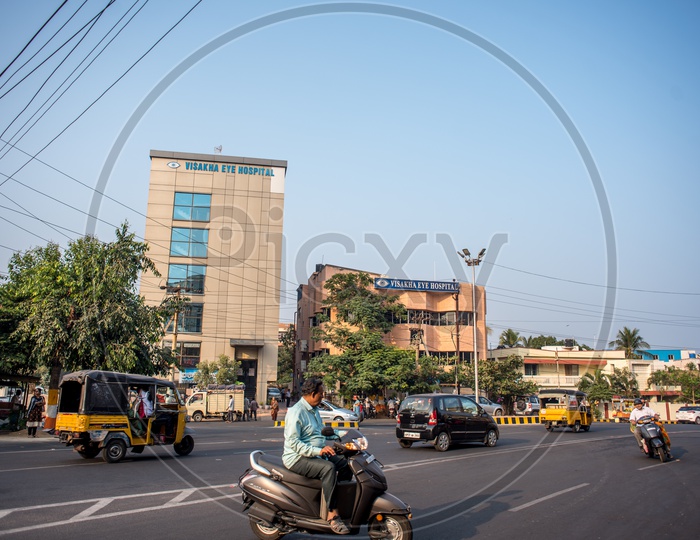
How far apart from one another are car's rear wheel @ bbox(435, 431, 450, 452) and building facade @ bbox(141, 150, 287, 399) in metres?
40.1

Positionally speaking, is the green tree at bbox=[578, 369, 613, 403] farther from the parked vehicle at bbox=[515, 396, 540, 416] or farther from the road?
the road

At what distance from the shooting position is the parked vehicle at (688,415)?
135ft

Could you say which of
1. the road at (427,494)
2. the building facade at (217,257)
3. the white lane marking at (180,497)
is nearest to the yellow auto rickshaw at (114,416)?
the road at (427,494)

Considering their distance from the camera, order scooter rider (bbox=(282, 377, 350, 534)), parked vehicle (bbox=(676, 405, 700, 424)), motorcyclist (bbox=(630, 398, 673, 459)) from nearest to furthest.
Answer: scooter rider (bbox=(282, 377, 350, 534))
motorcyclist (bbox=(630, 398, 673, 459))
parked vehicle (bbox=(676, 405, 700, 424))

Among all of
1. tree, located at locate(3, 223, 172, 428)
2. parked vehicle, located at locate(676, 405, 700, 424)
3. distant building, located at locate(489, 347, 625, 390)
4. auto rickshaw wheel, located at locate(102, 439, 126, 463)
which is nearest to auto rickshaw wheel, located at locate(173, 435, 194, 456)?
auto rickshaw wheel, located at locate(102, 439, 126, 463)

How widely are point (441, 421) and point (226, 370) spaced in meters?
35.8

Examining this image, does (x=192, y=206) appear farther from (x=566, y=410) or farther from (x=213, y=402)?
(x=566, y=410)

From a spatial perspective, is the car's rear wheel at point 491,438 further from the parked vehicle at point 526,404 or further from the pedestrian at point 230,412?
the parked vehicle at point 526,404

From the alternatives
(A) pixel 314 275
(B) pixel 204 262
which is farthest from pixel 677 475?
(A) pixel 314 275

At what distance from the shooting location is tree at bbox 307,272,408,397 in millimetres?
41031

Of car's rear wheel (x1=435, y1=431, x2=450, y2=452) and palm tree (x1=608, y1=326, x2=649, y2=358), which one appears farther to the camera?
palm tree (x1=608, y1=326, x2=649, y2=358)

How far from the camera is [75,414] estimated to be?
13.6 metres

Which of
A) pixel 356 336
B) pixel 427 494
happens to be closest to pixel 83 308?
pixel 427 494

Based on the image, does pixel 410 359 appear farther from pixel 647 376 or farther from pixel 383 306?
pixel 647 376
